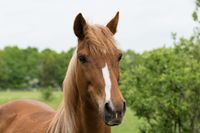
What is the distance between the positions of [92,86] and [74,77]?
0.35 m

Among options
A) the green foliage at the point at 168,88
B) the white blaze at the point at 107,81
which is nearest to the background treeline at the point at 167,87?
the green foliage at the point at 168,88

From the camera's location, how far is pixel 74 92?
15.4 ft

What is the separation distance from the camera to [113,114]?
4.02 m

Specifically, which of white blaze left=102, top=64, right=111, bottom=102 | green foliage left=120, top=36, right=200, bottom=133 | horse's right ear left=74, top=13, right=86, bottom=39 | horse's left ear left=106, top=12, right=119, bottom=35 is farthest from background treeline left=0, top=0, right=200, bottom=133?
white blaze left=102, top=64, right=111, bottom=102

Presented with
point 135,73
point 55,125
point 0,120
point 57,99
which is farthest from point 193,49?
point 57,99

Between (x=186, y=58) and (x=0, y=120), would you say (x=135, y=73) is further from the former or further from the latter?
(x=0, y=120)

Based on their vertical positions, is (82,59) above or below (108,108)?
above

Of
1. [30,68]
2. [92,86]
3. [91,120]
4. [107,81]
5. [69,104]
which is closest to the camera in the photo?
[107,81]

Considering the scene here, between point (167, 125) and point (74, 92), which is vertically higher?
point (74, 92)

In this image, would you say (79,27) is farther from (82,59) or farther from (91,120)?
(91,120)

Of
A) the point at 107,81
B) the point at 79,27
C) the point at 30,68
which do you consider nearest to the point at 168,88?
the point at 79,27

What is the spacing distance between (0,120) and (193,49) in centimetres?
662

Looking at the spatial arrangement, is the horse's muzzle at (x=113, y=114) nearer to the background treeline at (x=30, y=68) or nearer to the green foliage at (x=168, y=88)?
the green foliage at (x=168, y=88)

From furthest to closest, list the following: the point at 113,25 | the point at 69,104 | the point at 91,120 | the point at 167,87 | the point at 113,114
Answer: the point at 167,87 < the point at 113,25 < the point at 69,104 < the point at 91,120 < the point at 113,114
